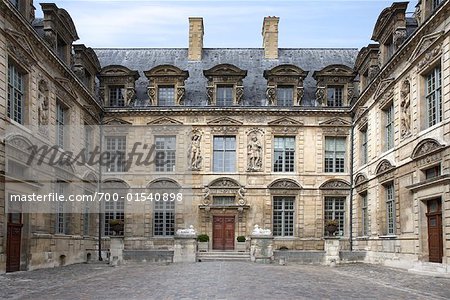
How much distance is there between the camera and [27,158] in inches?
716

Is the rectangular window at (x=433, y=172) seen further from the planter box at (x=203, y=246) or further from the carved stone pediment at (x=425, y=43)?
the planter box at (x=203, y=246)

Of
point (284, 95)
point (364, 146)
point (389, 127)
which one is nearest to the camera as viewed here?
point (389, 127)

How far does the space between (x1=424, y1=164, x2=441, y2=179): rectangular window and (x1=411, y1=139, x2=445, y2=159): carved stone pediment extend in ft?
1.49

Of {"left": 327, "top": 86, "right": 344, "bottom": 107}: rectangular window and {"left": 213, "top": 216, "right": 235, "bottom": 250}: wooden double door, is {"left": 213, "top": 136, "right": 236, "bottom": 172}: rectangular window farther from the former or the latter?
{"left": 327, "top": 86, "right": 344, "bottom": 107}: rectangular window

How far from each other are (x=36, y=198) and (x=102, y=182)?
9.11m

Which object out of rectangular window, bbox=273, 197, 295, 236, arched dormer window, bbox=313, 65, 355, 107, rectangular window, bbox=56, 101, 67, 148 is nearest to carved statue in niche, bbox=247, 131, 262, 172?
rectangular window, bbox=273, 197, 295, 236

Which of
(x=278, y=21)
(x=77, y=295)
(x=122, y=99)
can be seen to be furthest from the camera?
(x=278, y=21)

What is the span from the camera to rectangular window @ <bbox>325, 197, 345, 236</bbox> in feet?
92.4

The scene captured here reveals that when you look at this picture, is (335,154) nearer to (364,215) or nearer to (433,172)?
(364,215)

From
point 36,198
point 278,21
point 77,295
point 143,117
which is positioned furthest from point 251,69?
point 77,295

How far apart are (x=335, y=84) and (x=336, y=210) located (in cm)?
575

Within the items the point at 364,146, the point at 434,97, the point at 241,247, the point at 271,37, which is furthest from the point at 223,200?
the point at 434,97

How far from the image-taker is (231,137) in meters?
28.7

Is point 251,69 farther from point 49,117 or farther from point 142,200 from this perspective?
point 49,117
